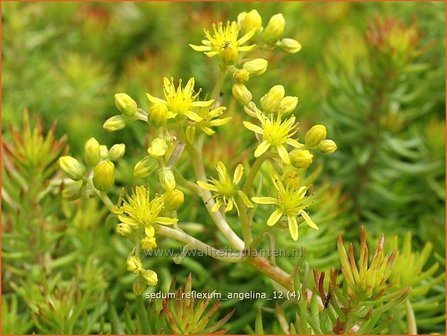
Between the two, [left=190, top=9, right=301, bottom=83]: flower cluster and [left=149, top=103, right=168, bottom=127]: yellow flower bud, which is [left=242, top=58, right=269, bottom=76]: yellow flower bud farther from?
[left=149, top=103, right=168, bottom=127]: yellow flower bud

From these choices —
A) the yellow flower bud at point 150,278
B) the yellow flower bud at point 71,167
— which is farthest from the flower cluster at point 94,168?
the yellow flower bud at point 150,278

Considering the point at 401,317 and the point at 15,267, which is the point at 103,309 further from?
the point at 401,317

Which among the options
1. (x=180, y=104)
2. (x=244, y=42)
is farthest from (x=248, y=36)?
(x=180, y=104)

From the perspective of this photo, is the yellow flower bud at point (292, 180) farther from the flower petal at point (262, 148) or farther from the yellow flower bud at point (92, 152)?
the yellow flower bud at point (92, 152)

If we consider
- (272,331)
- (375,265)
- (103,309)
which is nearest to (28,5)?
(103,309)

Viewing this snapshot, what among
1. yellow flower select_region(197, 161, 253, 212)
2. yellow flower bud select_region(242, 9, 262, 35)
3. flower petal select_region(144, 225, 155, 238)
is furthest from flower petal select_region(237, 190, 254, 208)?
yellow flower bud select_region(242, 9, 262, 35)

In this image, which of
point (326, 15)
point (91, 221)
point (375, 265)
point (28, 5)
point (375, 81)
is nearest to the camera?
point (375, 265)

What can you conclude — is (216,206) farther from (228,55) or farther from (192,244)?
(228,55)
